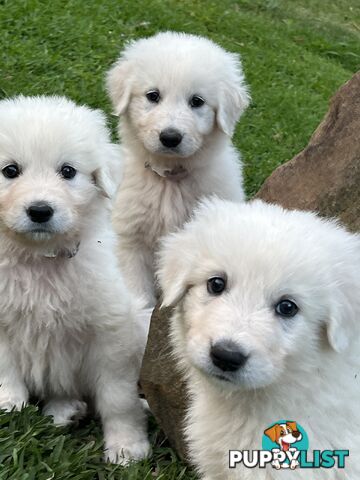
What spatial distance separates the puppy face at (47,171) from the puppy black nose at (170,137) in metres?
1.60

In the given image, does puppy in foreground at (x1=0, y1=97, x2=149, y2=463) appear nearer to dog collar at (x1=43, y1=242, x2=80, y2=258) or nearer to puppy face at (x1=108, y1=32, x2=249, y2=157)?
dog collar at (x1=43, y1=242, x2=80, y2=258)

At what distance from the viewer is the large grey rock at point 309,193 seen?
451 centimetres

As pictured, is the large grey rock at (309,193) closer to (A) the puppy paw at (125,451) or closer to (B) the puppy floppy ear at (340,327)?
(A) the puppy paw at (125,451)

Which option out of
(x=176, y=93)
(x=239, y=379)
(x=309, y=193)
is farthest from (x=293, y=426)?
(x=176, y=93)

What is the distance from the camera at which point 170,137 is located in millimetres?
6121

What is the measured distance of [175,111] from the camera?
6273 mm

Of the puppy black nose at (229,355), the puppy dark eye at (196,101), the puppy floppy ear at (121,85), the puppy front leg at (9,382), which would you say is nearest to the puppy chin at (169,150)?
the puppy dark eye at (196,101)

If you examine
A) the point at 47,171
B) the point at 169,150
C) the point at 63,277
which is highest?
the point at 47,171

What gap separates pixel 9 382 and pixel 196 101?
120 inches

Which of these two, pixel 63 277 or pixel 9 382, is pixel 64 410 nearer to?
pixel 9 382

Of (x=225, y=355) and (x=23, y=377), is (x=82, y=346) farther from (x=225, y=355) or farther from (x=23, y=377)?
(x=225, y=355)

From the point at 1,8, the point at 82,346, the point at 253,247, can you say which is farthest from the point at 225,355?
the point at 1,8

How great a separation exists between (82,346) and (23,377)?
0.41 meters

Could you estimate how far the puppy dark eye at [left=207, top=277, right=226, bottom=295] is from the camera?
3307mm
